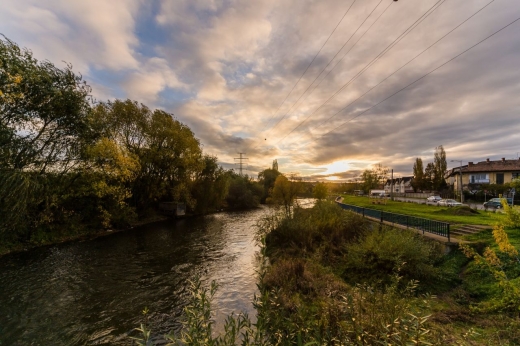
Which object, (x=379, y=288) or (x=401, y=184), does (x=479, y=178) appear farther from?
(x=379, y=288)

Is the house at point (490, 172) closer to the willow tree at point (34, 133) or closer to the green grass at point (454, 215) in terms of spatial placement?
the green grass at point (454, 215)

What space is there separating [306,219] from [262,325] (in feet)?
46.2

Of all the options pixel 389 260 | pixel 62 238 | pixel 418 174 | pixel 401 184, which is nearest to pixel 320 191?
pixel 389 260

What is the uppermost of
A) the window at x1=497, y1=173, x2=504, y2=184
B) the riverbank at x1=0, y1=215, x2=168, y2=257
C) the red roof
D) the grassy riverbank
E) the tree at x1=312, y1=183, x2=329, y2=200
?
the red roof

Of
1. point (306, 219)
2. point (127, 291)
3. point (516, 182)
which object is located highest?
point (516, 182)

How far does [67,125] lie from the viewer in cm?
1816

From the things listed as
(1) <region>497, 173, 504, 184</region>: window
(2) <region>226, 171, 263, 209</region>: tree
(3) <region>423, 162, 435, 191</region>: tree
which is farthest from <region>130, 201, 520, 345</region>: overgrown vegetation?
(3) <region>423, 162, 435, 191</region>: tree

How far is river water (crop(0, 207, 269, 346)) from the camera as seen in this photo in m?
7.74

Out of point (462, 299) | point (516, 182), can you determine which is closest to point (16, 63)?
point (462, 299)

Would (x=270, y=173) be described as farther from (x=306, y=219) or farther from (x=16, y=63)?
(x=16, y=63)

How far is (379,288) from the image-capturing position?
8.56 meters

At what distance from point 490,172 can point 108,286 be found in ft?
242

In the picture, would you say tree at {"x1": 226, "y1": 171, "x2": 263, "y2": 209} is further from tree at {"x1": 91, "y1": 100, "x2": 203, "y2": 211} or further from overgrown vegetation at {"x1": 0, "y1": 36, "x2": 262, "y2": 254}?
overgrown vegetation at {"x1": 0, "y1": 36, "x2": 262, "y2": 254}

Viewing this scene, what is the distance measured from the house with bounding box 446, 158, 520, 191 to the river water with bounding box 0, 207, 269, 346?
2508 inches
